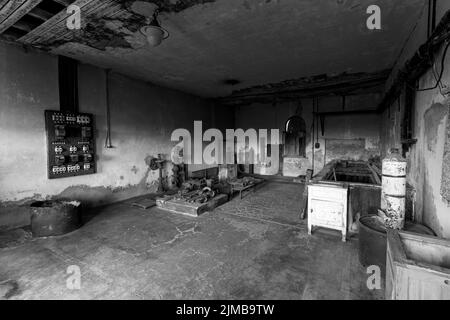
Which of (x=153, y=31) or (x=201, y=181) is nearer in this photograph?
(x=153, y=31)

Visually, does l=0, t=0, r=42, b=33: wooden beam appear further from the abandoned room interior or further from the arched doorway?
the arched doorway

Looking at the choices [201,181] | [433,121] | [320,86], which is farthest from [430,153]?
[201,181]

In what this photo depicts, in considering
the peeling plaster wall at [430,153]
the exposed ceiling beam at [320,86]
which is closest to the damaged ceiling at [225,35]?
the exposed ceiling beam at [320,86]

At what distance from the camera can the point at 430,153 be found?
6.93 feet

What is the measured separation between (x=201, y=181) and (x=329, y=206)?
10.9ft

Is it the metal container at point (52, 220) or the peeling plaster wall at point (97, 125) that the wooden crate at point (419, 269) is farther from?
the peeling plaster wall at point (97, 125)

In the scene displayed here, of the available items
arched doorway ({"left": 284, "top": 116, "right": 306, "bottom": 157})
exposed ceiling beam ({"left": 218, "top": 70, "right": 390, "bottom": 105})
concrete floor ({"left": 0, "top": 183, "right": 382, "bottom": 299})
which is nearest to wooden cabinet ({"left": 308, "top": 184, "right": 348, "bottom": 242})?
concrete floor ({"left": 0, "top": 183, "right": 382, "bottom": 299})

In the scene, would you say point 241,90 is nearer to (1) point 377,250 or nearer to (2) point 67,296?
(1) point 377,250

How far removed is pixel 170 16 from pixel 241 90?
4062 mm

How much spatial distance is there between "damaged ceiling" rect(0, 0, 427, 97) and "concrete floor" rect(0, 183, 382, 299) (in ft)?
9.30

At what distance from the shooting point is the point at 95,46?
11.3 feet

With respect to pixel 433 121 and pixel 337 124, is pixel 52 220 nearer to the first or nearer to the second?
pixel 433 121

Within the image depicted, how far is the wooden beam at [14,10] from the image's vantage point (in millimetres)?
2305
